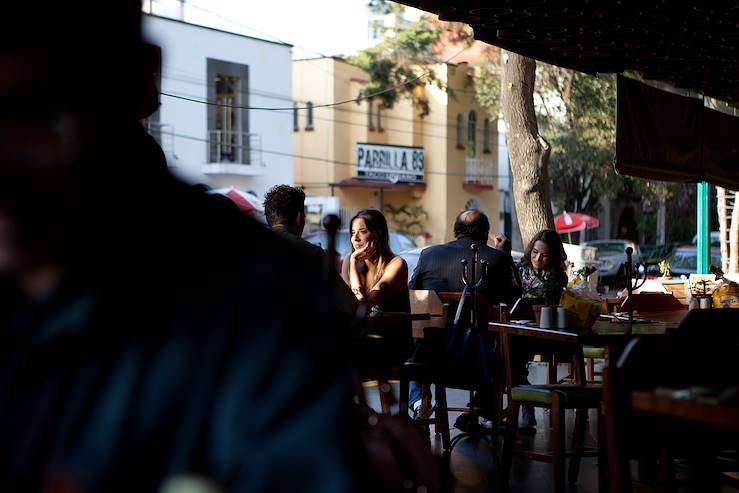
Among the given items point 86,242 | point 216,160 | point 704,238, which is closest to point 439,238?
point 216,160

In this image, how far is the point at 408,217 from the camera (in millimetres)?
38344

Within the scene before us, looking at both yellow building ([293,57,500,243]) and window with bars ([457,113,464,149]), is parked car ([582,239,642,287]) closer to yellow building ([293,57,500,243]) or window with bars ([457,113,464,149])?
yellow building ([293,57,500,243])

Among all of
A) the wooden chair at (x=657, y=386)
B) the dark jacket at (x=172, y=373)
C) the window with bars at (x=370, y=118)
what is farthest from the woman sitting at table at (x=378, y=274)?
the window with bars at (x=370, y=118)

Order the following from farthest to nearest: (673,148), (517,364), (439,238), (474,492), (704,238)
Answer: (439,238) < (704,238) < (673,148) < (517,364) < (474,492)

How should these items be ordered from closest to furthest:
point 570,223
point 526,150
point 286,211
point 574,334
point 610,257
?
point 574,334
point 286,211
point 526,150
point 570,223
point 610,257

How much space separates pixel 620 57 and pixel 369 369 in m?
2.69

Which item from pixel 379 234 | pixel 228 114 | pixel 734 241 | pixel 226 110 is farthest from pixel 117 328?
pixel 228 114

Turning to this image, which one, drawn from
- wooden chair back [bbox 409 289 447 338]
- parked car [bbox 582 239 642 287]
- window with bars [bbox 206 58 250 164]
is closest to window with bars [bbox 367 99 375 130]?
window with bars [bbox 206 58 250 164]

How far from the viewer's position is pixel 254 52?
30.3 metres

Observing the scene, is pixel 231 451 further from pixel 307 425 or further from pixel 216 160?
pixel 216 160

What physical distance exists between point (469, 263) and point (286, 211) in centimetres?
240

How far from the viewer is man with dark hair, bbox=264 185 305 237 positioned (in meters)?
6.05

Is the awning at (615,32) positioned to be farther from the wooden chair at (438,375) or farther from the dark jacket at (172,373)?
the dark jacket at (172,373)

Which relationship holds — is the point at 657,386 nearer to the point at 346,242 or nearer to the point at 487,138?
the point at 346,242
